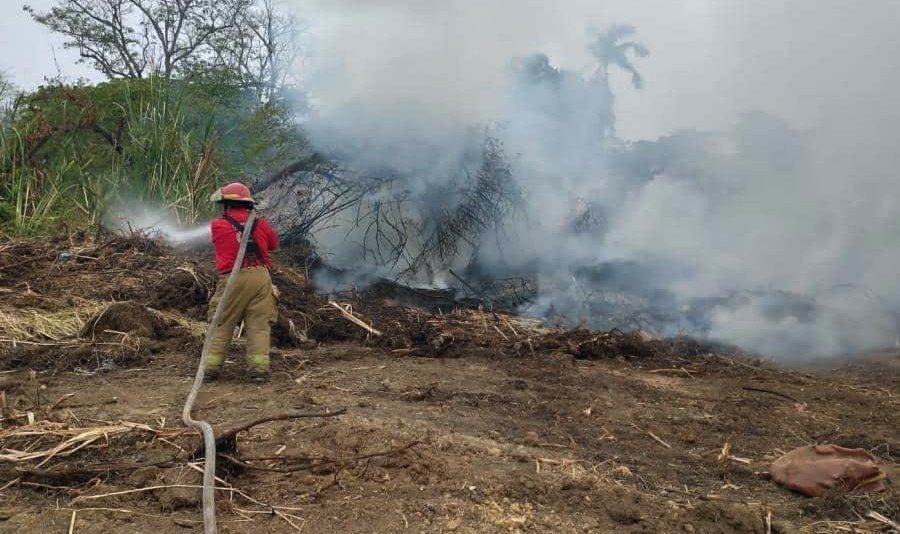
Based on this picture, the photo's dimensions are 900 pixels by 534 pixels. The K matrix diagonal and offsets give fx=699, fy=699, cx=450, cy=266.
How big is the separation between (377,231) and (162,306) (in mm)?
3133

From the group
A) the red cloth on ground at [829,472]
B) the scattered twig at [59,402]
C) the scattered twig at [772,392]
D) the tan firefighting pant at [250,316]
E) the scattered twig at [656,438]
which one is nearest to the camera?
the red cloth on ground at [829,472]

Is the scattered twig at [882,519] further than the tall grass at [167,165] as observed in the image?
No

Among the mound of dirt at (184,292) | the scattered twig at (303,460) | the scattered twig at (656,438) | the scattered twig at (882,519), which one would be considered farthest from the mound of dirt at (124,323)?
the scattered twig at (882,519)

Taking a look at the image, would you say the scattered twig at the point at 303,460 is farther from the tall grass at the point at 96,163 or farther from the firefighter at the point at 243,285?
the tall grass at the point at 96,163

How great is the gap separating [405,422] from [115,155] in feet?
29.5

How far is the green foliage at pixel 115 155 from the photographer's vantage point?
10.4 m

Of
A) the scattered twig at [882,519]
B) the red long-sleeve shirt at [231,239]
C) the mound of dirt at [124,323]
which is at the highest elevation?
the red long-sleeve shirt at [231,239]

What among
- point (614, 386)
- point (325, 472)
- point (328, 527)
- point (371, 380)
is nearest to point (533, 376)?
point (614, 386)

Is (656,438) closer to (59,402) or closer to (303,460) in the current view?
(303,460)

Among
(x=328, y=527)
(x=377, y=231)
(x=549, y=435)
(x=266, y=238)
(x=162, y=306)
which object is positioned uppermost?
(x=377, y=231)

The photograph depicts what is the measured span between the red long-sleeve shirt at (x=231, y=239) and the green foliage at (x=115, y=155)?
5027mm

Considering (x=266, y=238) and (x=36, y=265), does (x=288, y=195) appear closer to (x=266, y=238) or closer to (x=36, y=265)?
(x=36, y=265)

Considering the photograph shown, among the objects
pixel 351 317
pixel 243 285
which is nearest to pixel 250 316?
pixel 243 285

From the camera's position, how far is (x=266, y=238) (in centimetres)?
582
